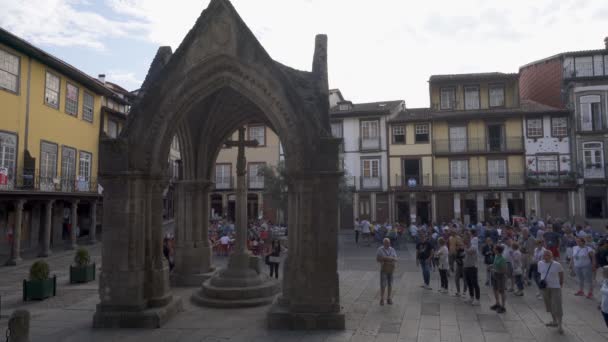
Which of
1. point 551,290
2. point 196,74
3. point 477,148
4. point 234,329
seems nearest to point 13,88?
point 196,74

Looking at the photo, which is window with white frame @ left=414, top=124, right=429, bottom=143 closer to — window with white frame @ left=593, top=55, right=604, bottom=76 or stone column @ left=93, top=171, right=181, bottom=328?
window with white frame @ left=593, top=55, right=604, bottom=76

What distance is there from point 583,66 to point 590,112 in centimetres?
383

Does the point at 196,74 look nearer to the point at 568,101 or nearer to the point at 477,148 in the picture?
the point at 477,148

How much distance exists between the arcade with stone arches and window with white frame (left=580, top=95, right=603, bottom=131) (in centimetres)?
3151

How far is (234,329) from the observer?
8.40 m

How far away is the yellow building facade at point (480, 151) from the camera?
34531 mm

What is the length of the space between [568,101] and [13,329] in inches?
1516

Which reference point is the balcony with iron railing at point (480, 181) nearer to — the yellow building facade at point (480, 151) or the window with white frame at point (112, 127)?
the yellow building facade at point (480, 151)

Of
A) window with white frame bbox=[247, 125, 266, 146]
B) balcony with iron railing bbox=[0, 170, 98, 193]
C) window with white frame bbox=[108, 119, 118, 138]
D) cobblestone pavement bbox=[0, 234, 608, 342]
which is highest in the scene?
window with white frame bbox=[247, 125, 266, 146]

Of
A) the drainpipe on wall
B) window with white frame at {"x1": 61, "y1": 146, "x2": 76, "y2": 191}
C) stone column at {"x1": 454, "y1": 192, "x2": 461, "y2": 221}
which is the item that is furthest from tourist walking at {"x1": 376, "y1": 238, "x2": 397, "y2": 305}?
stone column at {"x1": 454, "y1": 192, "x2": 461, "y2": 221}

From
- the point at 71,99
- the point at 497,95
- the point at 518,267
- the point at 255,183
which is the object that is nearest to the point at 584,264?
the point at 518,267

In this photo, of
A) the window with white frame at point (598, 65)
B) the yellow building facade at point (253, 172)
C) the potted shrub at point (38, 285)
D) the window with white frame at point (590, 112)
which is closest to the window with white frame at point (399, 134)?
the yellow building facade at point (253, 172)

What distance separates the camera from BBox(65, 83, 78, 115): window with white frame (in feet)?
85.0

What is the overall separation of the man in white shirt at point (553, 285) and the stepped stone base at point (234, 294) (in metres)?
6.07
